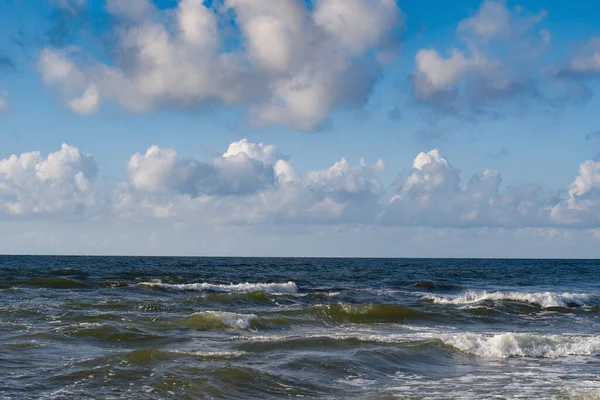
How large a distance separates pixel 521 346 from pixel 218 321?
11270 mm

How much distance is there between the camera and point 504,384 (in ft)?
49.8

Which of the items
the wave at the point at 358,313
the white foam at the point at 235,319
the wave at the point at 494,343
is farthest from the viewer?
the wave at the point at 358,313

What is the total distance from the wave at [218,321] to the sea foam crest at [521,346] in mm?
7881

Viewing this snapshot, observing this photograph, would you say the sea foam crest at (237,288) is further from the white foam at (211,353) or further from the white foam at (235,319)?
the white foam at (211,353)

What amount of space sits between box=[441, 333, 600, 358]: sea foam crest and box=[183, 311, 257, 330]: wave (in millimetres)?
7881

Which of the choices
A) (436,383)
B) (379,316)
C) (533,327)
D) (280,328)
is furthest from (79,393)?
(533,327)

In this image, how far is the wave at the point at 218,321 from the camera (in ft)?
76.8

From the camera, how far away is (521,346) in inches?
801

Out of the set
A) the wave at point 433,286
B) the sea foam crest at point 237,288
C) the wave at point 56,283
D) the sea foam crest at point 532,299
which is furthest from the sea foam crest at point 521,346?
the wave at point 433,286

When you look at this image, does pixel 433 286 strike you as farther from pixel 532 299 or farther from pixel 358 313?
pixel 358 313

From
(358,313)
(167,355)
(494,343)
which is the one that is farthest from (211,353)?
(358,313)

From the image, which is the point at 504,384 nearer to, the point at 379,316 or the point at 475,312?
the point at 379,316

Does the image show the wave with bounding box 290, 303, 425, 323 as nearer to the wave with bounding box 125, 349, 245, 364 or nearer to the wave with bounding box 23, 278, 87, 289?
the wave with bounding box 125, 349, 245, 364

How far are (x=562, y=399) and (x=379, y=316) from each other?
633 inches
